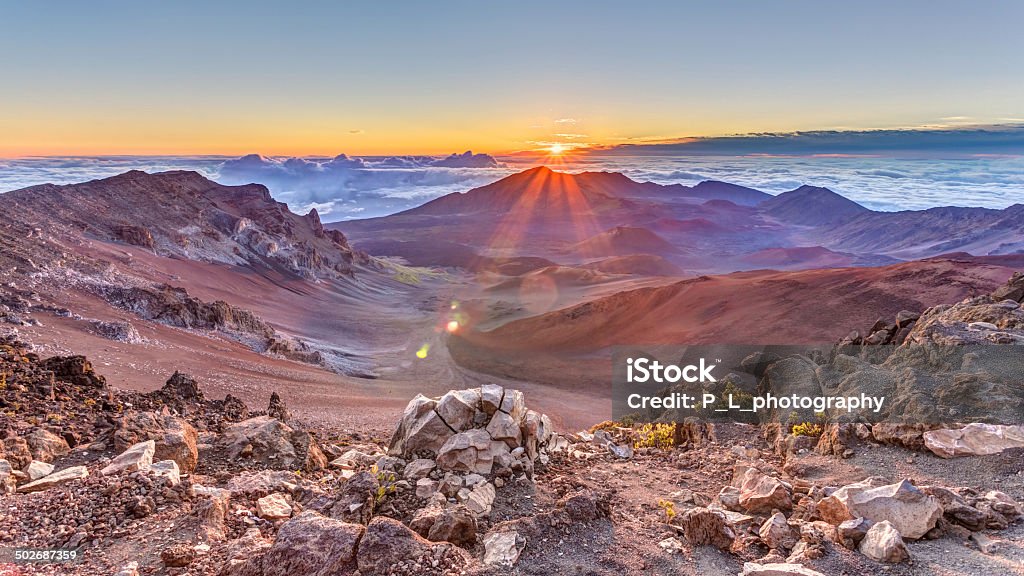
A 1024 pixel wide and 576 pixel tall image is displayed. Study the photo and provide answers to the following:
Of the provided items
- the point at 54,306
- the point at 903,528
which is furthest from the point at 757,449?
the point at 54,306

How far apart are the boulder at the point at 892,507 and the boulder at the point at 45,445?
986cm

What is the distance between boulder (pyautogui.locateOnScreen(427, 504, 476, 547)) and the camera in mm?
5109

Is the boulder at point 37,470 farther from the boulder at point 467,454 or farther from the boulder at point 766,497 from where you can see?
the boulder at point 766,497

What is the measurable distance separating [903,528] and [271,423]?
869 cm

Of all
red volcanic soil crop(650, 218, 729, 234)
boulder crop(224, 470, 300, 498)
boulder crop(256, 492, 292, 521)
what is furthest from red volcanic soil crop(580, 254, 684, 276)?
boulder crop(256, 492, 292, 521)

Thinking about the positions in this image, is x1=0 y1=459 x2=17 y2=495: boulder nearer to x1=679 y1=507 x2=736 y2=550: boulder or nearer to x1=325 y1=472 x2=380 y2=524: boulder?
x1=325 y1=472 x2=380 y2=524: boulder

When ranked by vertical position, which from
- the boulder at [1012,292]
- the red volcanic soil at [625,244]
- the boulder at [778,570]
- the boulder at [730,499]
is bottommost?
the red volcanic soil at [625,244]

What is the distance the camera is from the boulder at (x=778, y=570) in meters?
4.45

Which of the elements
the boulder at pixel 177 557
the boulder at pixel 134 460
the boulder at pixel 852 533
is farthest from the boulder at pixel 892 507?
the boulder at pixel 134 460

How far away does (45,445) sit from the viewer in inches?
290

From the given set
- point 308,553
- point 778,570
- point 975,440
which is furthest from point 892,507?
point 308,553

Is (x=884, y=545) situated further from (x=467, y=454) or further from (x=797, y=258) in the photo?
(x=797, y=258)

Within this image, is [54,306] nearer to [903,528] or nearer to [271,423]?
[271,423]

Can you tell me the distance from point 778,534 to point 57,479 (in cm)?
815
